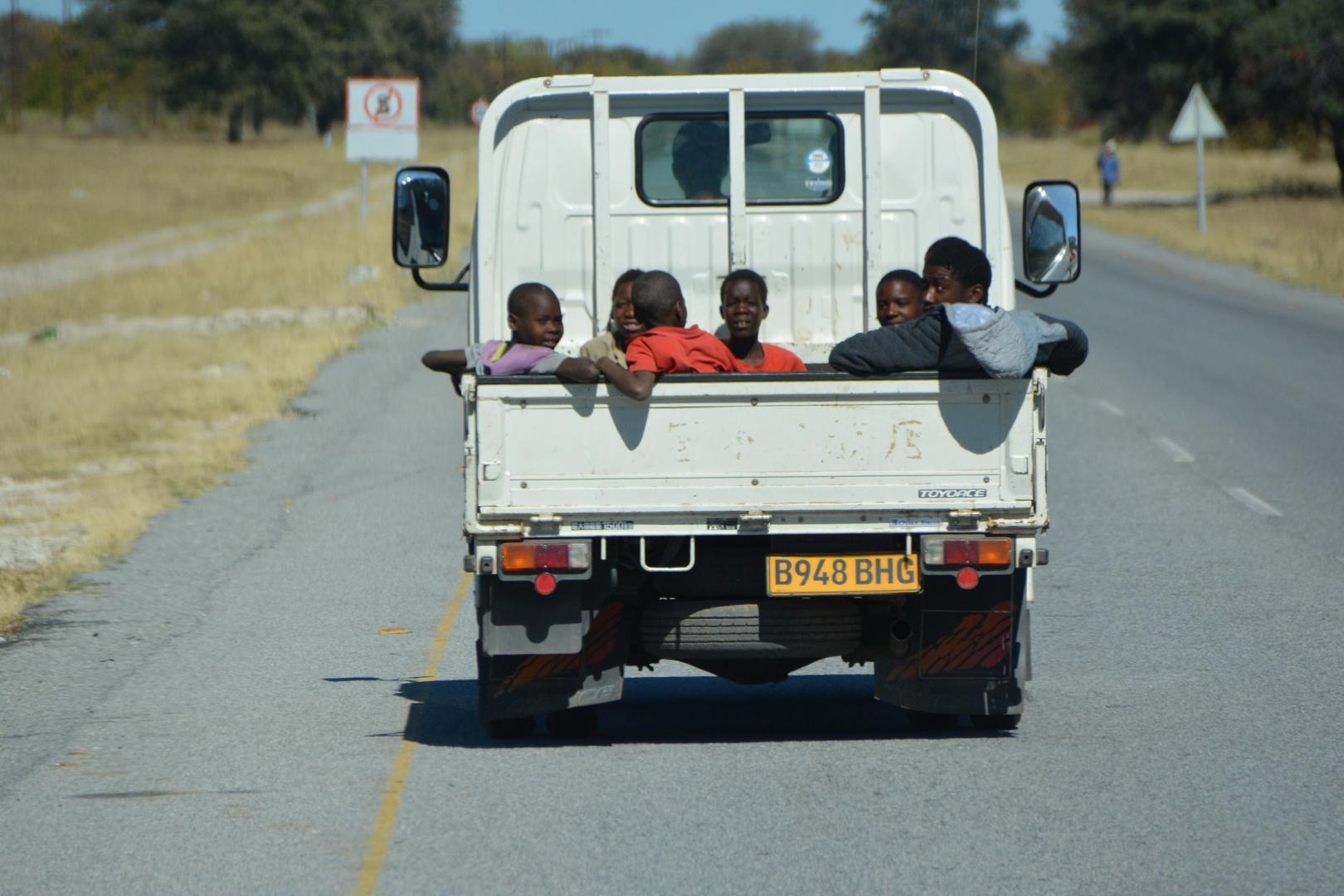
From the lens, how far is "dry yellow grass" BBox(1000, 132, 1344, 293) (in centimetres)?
3039

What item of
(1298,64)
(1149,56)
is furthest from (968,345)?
(1149,56)

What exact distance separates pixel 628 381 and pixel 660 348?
0.39 m

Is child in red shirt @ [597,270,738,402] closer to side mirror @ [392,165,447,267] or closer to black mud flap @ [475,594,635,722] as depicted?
black mud flap @ [475,594,635,722]

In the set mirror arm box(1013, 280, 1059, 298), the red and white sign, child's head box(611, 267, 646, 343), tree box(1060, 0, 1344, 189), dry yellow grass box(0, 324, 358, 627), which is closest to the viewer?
child's head box(611, 267, 646, 343)

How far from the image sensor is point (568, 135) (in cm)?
766

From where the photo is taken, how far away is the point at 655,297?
5980 mm

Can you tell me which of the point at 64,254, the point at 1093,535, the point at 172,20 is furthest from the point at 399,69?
the point at 1093,535

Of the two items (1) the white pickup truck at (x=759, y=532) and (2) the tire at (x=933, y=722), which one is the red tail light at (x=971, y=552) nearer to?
(1) the white pickup truck at (x=759, y=532)

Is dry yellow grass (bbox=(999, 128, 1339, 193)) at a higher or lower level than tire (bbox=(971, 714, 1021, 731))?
higher

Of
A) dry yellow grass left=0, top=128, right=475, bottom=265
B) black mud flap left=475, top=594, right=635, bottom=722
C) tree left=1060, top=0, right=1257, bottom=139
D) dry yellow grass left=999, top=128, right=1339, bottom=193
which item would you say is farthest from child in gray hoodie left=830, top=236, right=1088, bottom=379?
dry yellow grass left=999, top=128, right=1339, bottom=193

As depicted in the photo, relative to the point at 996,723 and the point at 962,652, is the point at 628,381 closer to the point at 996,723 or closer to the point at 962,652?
the point at 962,652

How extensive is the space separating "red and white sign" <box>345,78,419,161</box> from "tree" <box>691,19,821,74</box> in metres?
5.87

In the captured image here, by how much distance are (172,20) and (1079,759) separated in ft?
267

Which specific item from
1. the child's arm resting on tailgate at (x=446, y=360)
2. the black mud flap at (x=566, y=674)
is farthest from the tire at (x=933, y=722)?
the child's arm resting on tailgate at (x=446, y=360)
